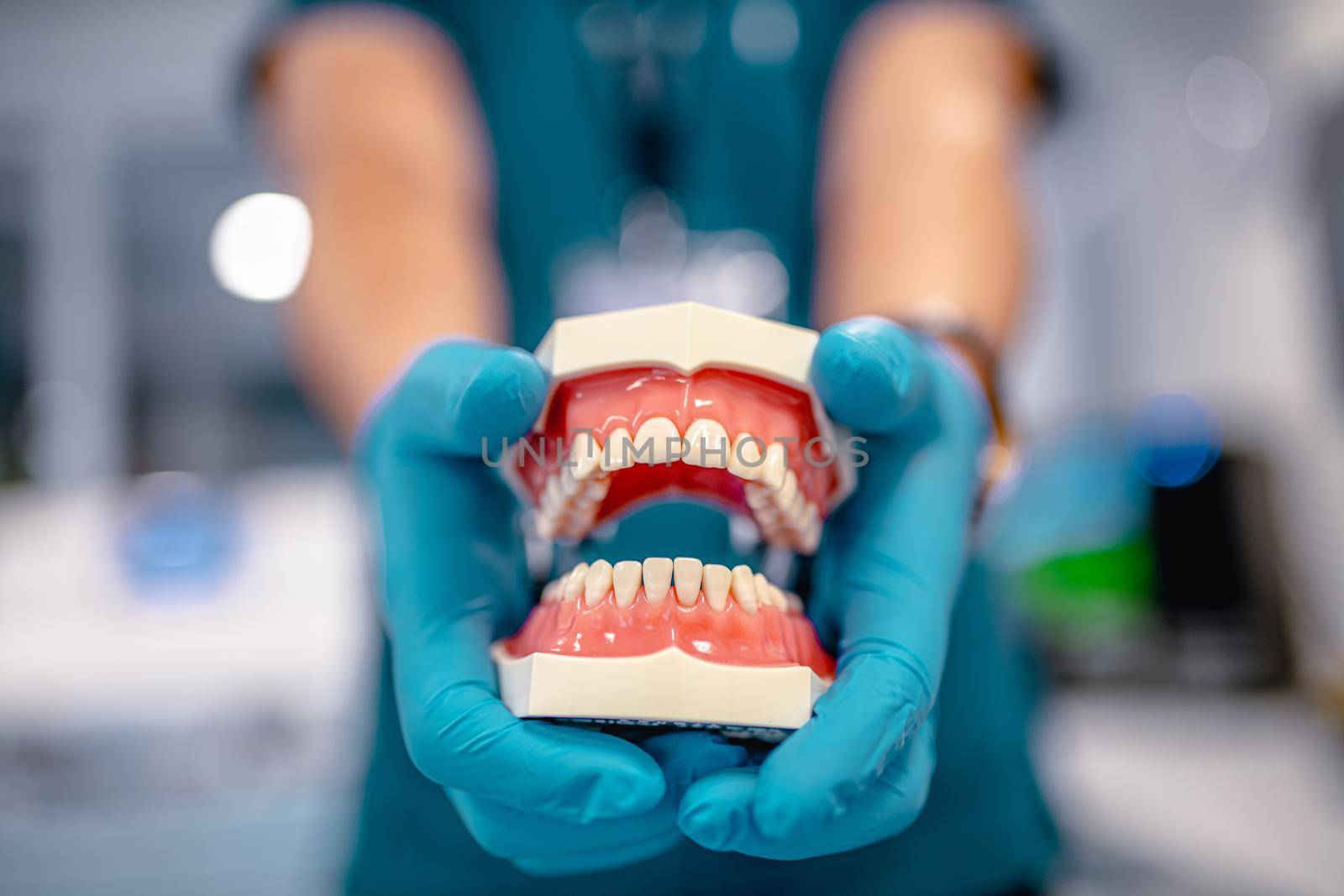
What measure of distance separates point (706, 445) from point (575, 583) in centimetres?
10

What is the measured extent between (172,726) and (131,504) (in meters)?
0.94

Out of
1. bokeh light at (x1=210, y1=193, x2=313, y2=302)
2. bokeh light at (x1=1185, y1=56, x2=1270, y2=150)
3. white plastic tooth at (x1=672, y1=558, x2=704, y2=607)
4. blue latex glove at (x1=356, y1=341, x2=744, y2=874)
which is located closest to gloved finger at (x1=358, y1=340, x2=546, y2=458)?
blue latex glove at (x1=356, y1=341, x2=744, y2=874)

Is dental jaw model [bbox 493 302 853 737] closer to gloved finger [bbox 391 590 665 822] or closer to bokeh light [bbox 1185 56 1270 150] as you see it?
gloved finger [bbox 391 590 665 822]

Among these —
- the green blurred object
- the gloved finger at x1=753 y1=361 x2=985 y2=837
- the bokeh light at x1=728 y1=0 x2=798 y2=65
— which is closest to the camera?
the gloved finger at x1=753 y1=361 x2=985 y2=837

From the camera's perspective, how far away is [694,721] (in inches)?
15.6

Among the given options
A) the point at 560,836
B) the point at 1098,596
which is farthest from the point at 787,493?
the point at 1098,596

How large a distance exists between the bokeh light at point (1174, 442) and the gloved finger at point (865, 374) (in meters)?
1.87

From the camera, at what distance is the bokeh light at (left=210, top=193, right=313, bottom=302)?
888 millimetres

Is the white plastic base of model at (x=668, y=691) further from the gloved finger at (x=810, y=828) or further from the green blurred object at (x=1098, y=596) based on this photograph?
the green blurred object at (x=1098, y=596)

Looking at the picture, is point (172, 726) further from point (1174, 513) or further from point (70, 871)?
point (1174, 513)

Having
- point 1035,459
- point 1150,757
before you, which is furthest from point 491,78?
point 1035,459

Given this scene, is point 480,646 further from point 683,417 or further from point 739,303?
point 739,303

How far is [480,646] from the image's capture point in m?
0.48

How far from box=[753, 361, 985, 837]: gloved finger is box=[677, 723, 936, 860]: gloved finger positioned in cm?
1
